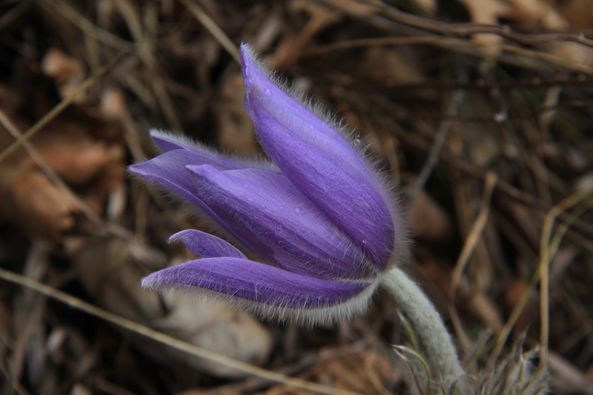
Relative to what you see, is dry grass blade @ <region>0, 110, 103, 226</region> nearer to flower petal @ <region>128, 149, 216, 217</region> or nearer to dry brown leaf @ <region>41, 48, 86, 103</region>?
dry brown leaf @ <region>41, 48, 86, 103</region>

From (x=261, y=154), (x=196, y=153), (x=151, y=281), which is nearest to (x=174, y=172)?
(x=196, y=153)

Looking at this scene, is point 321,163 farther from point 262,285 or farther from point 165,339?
point 165,339

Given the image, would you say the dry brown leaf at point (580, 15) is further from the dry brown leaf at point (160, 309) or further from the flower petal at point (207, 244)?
Answer: the flower petal at point (207, 244)

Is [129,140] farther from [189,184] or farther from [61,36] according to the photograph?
[189,184]

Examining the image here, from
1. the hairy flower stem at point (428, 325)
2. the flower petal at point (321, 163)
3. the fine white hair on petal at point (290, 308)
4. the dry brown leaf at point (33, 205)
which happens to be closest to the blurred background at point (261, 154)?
the dry brown leaf at point (33, 205)

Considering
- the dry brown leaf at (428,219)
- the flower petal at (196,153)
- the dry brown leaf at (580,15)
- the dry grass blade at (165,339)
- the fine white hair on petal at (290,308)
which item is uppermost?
the dry brown leaf at (580,15)

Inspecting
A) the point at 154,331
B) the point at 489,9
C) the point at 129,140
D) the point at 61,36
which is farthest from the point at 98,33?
the point at 489,9

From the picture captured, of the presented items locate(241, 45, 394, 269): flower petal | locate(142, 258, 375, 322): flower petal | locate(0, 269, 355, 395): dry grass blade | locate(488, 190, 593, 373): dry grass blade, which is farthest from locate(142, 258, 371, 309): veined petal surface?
locate(488, 190, 593, 373): dry grass blade
